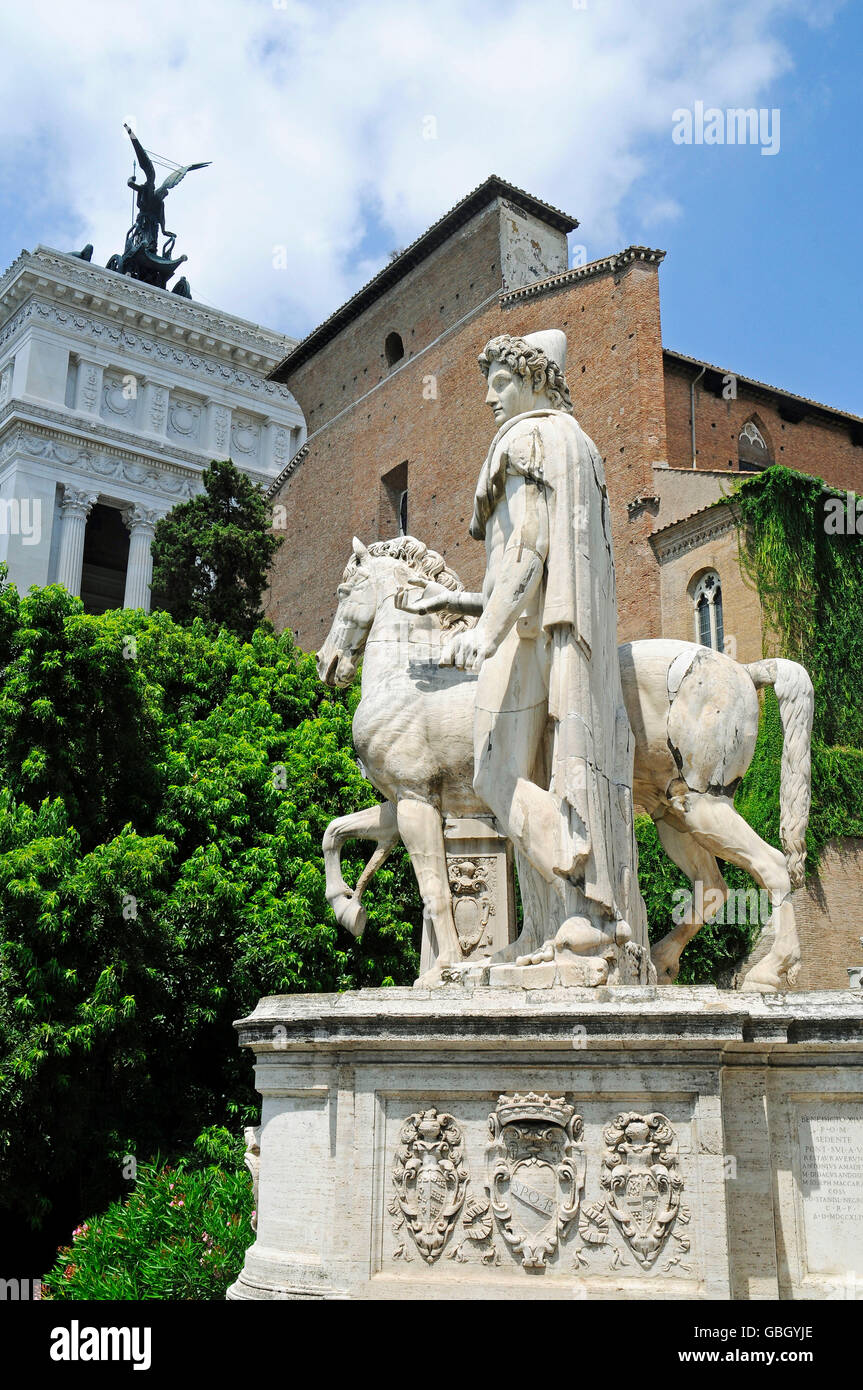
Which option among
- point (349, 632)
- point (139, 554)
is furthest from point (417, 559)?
point (139, 554)

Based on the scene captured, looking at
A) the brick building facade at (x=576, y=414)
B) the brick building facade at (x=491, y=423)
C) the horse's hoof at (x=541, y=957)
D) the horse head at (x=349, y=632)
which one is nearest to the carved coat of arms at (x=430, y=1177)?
the horse's hoof at (x=541, y=957)

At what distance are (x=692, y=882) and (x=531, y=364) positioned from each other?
118 inches

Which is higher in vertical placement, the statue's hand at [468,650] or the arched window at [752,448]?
the arched window at [752,448]

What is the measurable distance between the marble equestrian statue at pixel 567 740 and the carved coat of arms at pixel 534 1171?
0.77 meters

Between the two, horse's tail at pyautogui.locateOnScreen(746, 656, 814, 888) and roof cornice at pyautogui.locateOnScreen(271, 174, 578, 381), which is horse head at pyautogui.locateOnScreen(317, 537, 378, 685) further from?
roof cornice at pyautogui.locateOnScreen(271, 174, 578, 381)

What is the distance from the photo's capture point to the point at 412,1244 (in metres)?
5.02

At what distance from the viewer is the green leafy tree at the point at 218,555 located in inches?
1174

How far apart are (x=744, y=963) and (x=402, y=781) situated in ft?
53.7

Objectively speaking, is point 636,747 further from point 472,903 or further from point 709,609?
point 709,609

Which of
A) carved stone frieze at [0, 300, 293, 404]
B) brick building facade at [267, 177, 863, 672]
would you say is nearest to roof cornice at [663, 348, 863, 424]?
brick building facade at [267, 177, 863, 672]

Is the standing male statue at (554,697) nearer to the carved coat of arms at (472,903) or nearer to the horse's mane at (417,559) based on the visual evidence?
the horse's mane at (417,559)

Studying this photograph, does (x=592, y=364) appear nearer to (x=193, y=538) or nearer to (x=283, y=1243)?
(x=193, y=538)

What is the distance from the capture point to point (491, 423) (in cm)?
3506

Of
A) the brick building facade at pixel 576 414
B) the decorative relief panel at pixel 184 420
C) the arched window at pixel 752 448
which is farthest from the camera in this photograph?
the decorative relief panel at pixel 184 420
